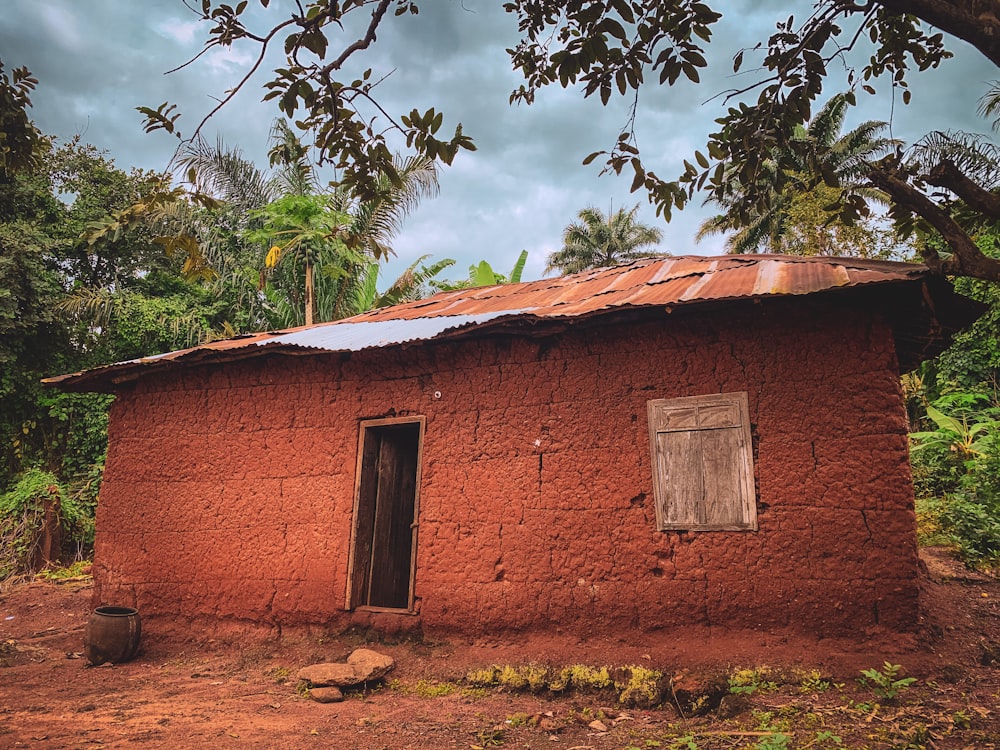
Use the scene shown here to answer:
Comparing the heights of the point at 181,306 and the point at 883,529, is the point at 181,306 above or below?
above

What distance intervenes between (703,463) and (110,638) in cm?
530

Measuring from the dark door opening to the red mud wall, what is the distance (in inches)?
5.0

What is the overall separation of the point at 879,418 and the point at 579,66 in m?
3.02

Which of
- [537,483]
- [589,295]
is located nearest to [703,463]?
[537,483]

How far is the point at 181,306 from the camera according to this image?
49.4 ft

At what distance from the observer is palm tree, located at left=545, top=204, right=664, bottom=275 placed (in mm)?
23844

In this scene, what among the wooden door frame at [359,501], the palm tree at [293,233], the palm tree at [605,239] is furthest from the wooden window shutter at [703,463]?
the palm tree at [605,239]

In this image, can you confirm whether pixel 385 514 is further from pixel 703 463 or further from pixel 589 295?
pixel 703 463

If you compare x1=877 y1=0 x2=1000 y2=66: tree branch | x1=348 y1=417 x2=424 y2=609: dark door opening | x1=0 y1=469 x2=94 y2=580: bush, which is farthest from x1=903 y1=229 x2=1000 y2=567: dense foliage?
x1=0 y1=469 x2=94 y2=580: bush

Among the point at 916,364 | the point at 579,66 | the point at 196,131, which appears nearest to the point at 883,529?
the point at 916,364

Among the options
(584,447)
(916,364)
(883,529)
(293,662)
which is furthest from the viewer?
(916,364)

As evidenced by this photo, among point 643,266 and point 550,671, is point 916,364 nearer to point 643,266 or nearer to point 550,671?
point 643,266

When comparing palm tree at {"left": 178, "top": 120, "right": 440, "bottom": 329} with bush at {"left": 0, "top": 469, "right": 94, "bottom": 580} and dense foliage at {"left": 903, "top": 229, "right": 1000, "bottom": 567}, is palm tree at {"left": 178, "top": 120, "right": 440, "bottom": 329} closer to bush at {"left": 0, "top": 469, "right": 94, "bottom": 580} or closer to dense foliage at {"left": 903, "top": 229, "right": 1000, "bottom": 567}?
bush at {"left": 0, "top": 469, "right": 94, "bottom": 580}

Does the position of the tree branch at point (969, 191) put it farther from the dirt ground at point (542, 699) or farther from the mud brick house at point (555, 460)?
the dirt ground at point (542, 699)
